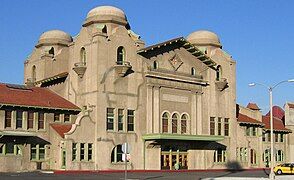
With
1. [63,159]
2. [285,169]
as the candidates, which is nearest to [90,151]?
[63,159]

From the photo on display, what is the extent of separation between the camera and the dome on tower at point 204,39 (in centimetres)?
7394

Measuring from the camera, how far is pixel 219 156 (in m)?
68.8

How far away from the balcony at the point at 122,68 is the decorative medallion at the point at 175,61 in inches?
279

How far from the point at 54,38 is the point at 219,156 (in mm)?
27488

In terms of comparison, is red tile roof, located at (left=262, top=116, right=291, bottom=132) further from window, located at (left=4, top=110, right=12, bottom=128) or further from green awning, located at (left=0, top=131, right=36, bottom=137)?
window, located at (left=4, top=110, right=12, bottom=128)

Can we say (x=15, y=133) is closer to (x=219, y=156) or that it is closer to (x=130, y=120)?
(x=130, y=120)

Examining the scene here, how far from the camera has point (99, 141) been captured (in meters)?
55.3

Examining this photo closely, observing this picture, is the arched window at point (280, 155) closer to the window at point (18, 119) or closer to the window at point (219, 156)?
the window at point (219, 156)

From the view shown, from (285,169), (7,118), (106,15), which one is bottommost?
(285,169)

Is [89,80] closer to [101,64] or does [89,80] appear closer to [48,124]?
[101,64]

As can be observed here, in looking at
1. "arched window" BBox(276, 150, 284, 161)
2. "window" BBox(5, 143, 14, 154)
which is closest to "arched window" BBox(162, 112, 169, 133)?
"window" BBox(5, 143, 14, 154)

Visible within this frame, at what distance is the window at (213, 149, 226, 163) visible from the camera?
6801 centimetres

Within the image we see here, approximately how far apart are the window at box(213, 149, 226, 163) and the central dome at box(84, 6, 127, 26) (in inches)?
817

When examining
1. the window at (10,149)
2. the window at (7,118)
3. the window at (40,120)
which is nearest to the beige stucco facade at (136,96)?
the window at (40,120)
